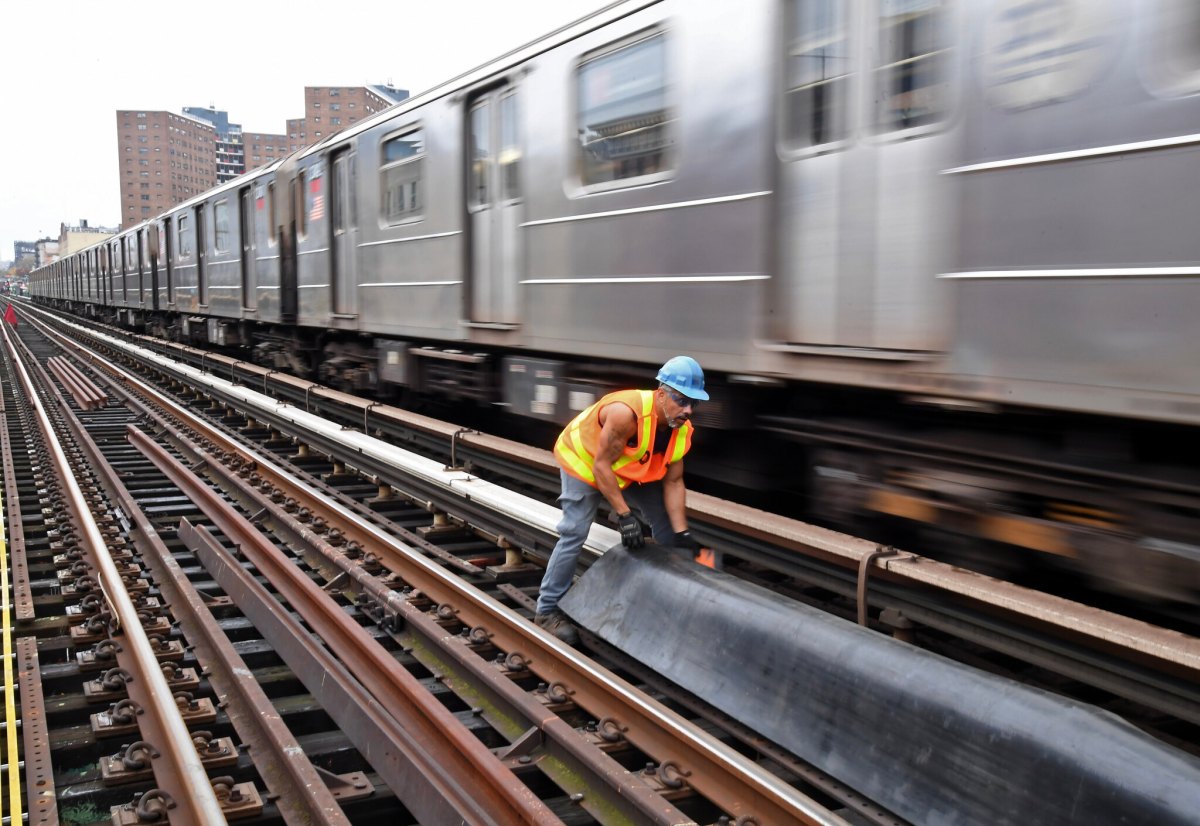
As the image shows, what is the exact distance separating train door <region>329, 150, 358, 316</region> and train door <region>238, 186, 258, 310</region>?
15.2 ft

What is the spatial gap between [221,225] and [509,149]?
474 inches

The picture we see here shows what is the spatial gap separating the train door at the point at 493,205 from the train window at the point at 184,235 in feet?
47.1

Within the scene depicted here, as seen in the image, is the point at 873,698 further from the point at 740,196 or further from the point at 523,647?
the point at 740,196

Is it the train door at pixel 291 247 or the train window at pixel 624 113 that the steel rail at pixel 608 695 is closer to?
the train window at pixel 624 113

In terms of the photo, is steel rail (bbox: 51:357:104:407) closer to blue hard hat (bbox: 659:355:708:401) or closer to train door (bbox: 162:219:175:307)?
train door (bbox: 162:219:175:307)

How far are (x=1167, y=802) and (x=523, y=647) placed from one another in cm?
285

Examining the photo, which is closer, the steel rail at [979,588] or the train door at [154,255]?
the steel rail at [979,588]

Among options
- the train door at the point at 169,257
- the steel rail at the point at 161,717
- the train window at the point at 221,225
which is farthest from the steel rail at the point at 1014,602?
the train door at the point at 169,257

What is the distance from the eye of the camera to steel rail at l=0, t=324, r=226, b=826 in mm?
3440

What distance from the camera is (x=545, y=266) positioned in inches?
299

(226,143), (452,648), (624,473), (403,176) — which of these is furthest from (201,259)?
(226,143)

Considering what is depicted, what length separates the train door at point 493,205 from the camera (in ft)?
26.8

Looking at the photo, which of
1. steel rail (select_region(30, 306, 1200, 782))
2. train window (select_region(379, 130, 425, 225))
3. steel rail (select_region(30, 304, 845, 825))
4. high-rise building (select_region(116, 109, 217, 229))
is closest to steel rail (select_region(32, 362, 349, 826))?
steel rail (select_region(30, 304, 845, 825))

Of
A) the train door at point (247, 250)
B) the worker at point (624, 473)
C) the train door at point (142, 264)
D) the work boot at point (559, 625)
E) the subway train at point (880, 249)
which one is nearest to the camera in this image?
the subway train at point (880, 249)
